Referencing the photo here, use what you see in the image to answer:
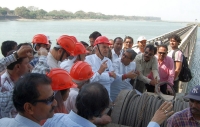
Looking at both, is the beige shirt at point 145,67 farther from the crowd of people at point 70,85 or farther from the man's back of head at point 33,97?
the man's back of head at point 33,97

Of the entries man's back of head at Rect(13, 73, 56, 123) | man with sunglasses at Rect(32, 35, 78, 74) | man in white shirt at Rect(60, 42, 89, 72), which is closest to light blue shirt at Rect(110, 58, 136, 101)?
man in white shirt at Rect(60, 42, 89, 72)

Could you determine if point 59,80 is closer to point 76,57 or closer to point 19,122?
point 19,122

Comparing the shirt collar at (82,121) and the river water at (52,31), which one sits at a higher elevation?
the shirt collar at (82,121)

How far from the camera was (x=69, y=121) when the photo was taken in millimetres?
1820

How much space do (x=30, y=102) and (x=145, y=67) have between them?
10.7 ft

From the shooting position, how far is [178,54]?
518 centimetres

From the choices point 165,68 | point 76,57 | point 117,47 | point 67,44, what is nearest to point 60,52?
point 67,44

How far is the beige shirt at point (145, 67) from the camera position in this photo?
4468 millimetres

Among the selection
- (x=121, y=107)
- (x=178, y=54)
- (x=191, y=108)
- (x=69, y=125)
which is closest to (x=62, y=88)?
(x=69, y=125)

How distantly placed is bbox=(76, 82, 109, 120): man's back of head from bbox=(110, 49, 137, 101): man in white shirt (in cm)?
217

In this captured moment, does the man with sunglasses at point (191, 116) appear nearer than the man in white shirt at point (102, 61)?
Yes

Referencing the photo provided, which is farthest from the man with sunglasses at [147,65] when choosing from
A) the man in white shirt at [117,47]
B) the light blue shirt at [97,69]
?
the light blue shirt at [97,69]

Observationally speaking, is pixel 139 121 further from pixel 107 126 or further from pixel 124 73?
pixel 124 73

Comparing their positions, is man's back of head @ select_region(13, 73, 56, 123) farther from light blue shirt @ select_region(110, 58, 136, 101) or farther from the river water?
the river water
